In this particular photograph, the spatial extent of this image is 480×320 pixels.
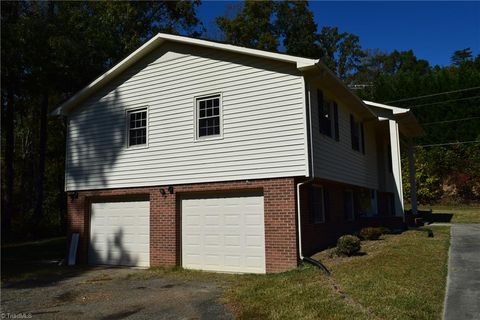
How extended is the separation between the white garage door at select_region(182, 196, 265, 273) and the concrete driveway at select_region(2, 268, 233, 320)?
1514mm

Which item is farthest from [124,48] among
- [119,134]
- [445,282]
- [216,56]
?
[445,282]

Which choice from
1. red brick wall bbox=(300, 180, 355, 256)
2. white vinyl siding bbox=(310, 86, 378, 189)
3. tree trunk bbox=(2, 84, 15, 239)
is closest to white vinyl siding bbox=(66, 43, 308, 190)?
white vinyl siding bbox=(310, 86, 378, 189)

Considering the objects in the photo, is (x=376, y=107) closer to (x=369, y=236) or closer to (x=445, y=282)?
(x=369, y=236)

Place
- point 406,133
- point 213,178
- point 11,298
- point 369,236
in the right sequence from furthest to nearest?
1. point 406,133
2. point 369,236
3. point 213,178
4. point 11,298

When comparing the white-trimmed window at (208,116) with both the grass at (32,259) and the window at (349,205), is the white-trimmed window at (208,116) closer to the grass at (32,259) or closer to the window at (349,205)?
the grass at (32,259)

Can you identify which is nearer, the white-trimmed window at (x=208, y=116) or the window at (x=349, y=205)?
the white-trimmed window at (x=208, y=116)

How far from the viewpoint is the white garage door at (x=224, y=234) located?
12109mm

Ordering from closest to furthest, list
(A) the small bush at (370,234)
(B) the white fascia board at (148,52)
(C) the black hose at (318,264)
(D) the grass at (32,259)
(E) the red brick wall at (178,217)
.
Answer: (C) the black hose at (318,264), (E) the red brick wall at (178,217), (B) the white fascia board at (148,52), (D) the grass at (32,259), (A) the small bush at (370,234)

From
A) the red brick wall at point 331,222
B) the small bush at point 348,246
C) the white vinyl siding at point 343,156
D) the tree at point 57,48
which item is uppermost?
the tree at point 57,48

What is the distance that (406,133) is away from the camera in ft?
76.0

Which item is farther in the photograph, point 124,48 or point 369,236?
point 124,48

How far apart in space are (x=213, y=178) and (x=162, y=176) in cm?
187

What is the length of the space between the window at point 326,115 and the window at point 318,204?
1.75 metres

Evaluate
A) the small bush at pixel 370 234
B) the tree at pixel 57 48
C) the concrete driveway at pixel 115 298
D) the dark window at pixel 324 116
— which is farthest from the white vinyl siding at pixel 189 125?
the tree at pixel 57 48
